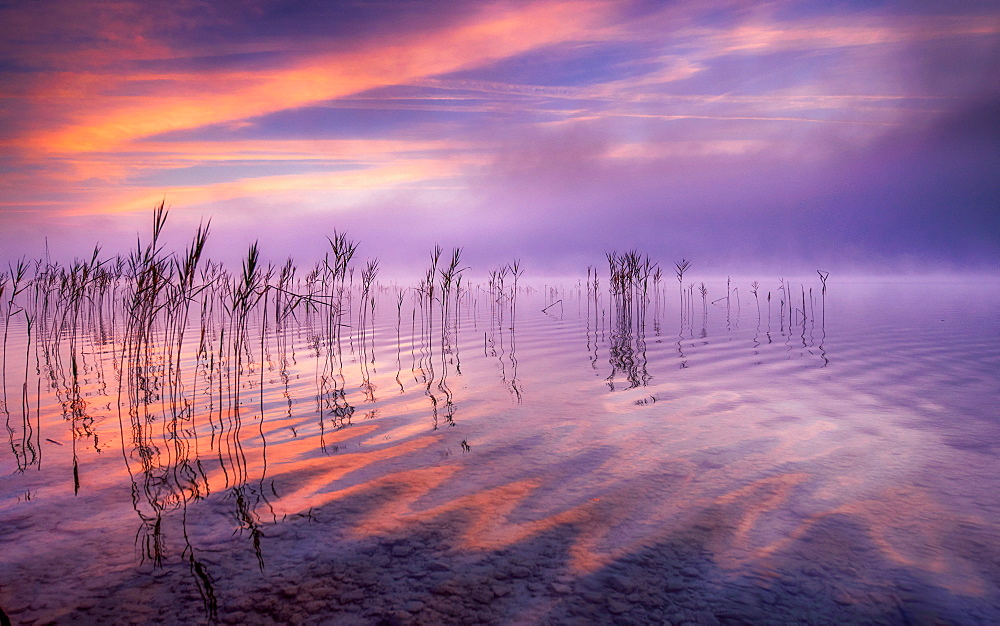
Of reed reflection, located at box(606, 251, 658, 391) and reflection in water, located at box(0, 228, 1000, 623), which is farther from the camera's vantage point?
reed reflection, located at box(606, 251, 658, 391)

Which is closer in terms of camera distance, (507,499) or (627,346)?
(507,499)

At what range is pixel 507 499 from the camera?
4.54m

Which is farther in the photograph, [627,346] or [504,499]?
[627,346]

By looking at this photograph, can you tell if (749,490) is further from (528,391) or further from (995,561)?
(528,391)

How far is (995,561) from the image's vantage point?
135 inches

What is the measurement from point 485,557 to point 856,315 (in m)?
27.8

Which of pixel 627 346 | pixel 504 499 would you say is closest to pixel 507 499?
pixel 504 499

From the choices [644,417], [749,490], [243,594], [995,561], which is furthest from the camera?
[644,417]

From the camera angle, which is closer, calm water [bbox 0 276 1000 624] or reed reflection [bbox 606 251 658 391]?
calm water [bbox 0 276 1000 624]

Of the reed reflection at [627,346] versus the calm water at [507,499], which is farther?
the reed reflection at [627,346]

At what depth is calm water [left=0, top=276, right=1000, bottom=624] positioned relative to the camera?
308 centimetres

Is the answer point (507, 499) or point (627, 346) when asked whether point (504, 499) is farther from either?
point (627, 346)

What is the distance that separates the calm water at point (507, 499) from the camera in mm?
3084

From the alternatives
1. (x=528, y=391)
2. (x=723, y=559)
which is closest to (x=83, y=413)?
(x=528, y=391)
